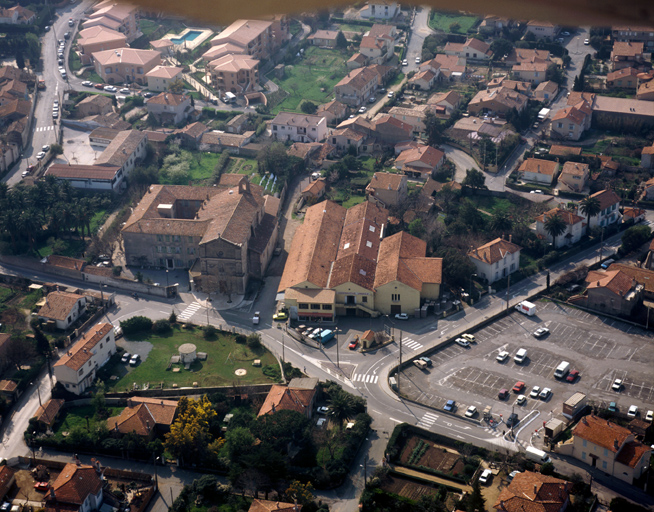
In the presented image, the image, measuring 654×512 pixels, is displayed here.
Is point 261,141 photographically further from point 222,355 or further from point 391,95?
point 222,355

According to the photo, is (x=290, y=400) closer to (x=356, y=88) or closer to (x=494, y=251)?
(x=494, y=251)

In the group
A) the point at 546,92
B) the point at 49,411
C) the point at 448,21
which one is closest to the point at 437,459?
the point at 49,411

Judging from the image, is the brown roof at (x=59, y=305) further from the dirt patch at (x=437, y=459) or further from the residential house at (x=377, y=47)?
the residential house at (x=377, y=47)

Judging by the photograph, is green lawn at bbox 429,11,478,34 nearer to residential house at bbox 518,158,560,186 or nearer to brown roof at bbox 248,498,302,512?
residential house at bbox 518,158,560,186

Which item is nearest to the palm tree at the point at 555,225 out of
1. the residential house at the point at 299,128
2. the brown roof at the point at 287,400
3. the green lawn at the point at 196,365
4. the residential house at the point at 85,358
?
the green lawn at the point at 196,365

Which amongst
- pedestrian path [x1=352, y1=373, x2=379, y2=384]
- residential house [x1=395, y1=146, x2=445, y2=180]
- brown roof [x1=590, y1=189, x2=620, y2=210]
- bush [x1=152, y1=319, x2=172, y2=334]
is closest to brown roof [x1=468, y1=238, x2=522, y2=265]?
brown roof [x1=590, y1=189, x2=620, y2=210]

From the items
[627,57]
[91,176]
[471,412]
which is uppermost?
[627,57]
